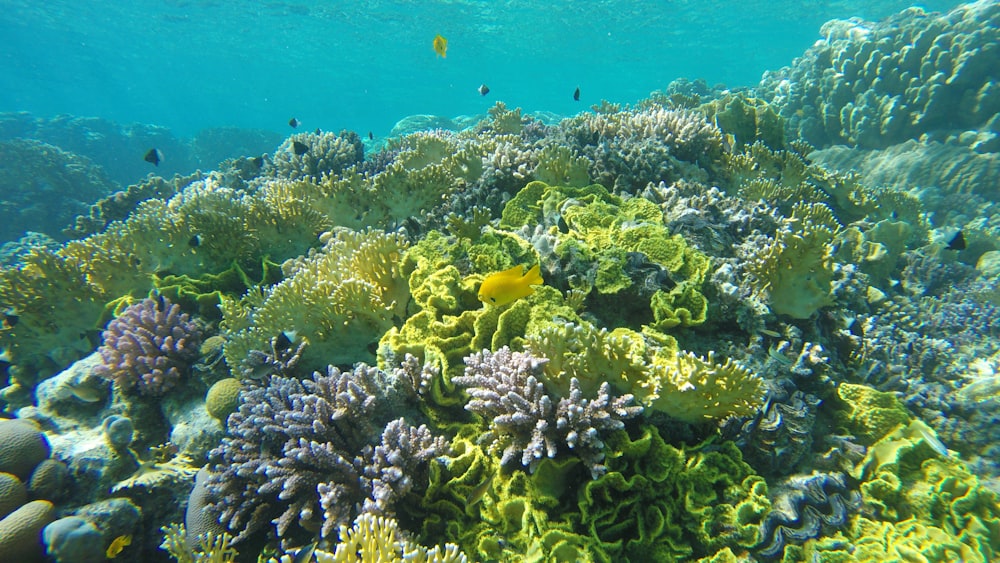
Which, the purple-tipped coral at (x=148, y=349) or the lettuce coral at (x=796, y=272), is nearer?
the lettuce coral at (x=796, y=272)

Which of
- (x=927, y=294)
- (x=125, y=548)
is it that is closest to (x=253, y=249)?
(x=125, y=548)

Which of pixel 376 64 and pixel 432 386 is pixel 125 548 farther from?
pixel 376 64

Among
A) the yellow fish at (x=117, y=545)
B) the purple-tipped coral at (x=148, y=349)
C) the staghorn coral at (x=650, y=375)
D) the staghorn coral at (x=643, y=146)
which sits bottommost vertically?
the yellow fish at (x=117, y=545)

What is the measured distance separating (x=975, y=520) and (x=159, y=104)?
174209 mm

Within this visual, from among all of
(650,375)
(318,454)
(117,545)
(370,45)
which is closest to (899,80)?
(650,375)

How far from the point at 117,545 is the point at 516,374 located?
3.00 metres

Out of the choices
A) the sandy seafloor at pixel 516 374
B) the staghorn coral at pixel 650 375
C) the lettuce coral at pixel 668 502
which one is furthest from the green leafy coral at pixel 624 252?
the lettuce coral at pixel 668 502

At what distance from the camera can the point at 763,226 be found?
15.5ft

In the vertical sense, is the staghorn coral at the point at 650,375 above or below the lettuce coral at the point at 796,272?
below

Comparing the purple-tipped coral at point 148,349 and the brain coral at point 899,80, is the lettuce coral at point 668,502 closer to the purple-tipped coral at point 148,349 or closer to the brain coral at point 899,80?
the purple-tipped coral at point 148,349

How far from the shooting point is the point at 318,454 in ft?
8.79

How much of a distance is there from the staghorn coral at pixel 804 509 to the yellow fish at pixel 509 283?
1.89m

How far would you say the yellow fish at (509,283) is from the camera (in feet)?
8.09

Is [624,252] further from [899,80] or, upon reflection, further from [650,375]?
[899,80]
